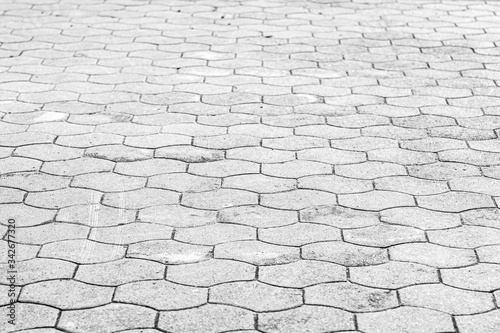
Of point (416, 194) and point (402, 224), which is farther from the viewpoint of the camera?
point (416, 194)

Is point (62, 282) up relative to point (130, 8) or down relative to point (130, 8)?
up

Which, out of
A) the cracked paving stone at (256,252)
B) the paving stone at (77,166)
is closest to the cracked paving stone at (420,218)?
the cracked paving stone at (256,252)

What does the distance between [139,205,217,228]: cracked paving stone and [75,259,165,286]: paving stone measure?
409mm

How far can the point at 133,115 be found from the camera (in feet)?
18.4

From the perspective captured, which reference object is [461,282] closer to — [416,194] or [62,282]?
[416,194]

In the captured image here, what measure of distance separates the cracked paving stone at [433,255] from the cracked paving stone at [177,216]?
37.8 inches

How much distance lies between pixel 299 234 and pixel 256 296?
1.97 ft

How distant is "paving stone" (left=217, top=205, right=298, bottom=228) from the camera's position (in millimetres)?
4227

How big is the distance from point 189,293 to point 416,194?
1522mm

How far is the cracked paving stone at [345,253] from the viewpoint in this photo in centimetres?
387

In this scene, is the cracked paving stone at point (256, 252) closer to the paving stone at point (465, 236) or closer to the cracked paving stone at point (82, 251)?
the cracked paving stone at point (82, 251)

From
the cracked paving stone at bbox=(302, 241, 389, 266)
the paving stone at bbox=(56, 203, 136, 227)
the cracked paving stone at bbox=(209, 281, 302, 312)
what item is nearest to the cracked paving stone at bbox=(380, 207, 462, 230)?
the cracked paving stone at bbox=(302, 241, 389, 266)

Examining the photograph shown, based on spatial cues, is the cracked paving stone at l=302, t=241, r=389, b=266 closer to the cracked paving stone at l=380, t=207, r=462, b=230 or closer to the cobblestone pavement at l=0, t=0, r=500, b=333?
the cobblestone pavement at l=0, t=0, r=500, b=333

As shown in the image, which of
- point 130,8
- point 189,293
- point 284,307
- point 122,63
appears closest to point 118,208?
point 189,293
